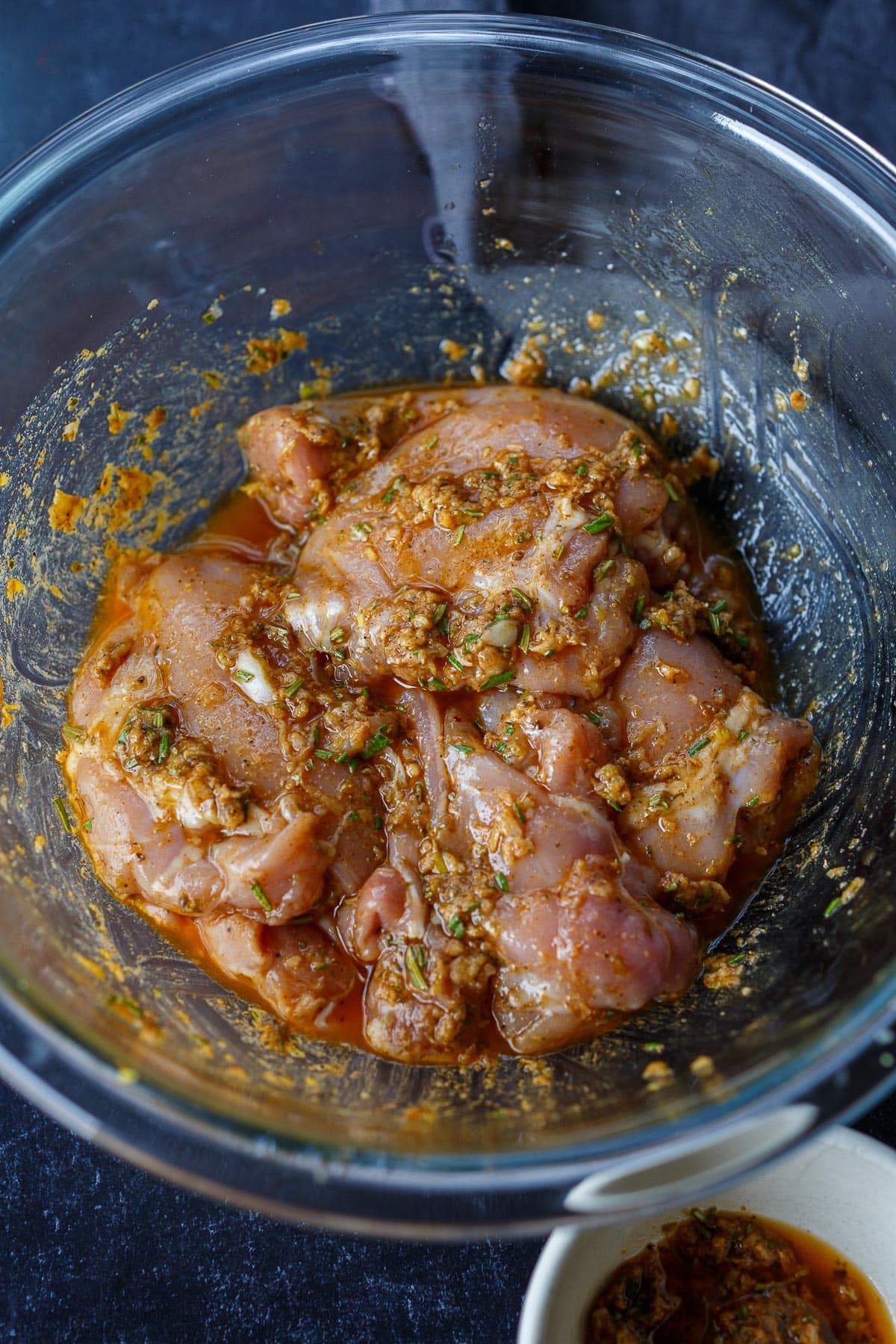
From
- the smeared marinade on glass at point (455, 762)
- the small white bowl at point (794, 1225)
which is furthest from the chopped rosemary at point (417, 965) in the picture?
the small white bowl at point (794, 1225)

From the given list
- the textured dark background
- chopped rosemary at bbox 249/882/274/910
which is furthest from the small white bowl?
chopped rosemary at bbox 249/882/274/910

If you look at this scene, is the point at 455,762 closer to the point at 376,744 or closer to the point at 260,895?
the point at 376,744

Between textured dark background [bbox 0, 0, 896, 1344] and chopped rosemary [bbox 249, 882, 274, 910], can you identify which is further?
textured dark background [bbox 0, 0, 896, 1344]

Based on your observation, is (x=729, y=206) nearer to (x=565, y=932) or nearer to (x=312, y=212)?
(x=312, y=212)

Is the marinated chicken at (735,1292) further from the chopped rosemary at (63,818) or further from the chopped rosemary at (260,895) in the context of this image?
the chopped rosemary at (63,818)

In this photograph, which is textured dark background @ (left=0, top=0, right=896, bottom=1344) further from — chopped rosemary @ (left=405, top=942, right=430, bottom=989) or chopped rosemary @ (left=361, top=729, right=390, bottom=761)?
chopped rosemary @ (left=361, top=729, right=390, bottom=761)

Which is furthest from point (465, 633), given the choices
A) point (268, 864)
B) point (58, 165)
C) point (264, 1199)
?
point (58, 165)
